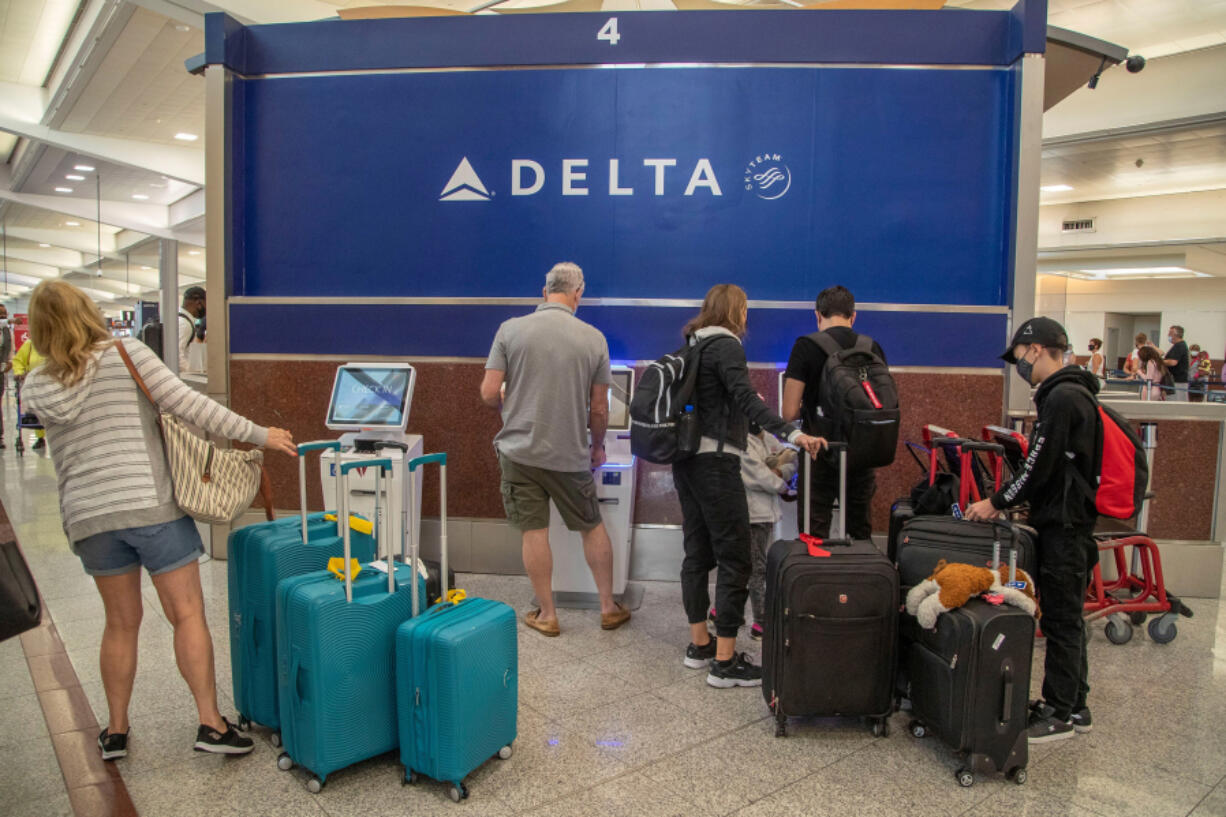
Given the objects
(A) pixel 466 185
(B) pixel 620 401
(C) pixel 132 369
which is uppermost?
(A) pixel 466 185

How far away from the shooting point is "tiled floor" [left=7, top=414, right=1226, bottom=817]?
233cm

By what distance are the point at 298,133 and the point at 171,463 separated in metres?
2.99

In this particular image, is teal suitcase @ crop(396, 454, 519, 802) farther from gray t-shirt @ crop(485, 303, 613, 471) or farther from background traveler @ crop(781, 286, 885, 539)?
background traveler @ crop(781, 286, 885, 539)

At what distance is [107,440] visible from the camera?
2314 mm

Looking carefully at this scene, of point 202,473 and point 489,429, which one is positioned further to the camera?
point 489,429

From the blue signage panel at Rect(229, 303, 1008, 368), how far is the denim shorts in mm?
2347

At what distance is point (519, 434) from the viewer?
11.7 feet

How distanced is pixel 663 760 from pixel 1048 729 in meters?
1.29

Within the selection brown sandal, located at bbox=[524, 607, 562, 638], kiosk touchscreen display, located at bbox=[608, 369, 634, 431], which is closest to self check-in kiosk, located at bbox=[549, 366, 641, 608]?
kiosk touchscreen display, located at bbox=[608, 369, 634, 431]

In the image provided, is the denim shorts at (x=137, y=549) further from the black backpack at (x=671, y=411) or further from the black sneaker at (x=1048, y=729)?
the black sneaker at (x=1048, y=729)

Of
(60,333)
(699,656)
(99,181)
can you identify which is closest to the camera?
(60,333)

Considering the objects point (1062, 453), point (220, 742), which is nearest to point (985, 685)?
point (1062, 453)

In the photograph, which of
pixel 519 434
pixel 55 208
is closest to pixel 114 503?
pixel 519 434

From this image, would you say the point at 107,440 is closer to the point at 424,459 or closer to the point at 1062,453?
the point at 424,459
